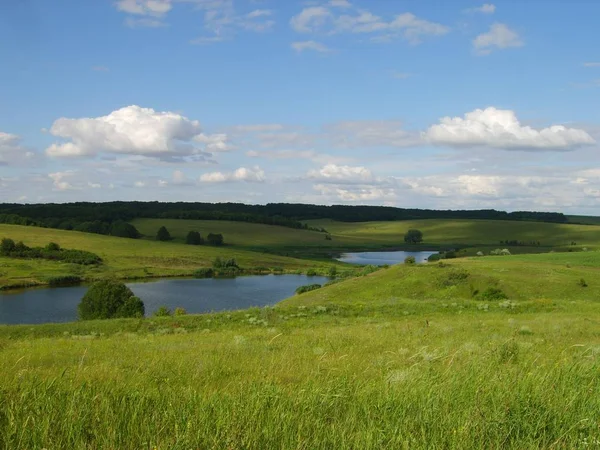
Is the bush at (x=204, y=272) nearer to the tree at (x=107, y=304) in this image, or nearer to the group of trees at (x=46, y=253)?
the group of trees at (x=46, y=253)

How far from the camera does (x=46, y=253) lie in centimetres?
12269

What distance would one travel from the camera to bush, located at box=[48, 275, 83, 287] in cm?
10200

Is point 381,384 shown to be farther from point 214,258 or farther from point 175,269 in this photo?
point 214,258

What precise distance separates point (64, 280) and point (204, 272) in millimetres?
31643

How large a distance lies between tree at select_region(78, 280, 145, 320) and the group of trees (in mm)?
72807

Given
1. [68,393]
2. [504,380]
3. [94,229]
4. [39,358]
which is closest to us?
[68,393]

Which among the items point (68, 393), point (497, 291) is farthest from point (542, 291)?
point (68, 393)

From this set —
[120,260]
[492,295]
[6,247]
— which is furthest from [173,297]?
[492,295]

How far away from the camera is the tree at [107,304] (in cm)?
5147

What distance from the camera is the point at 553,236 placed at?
184 metres

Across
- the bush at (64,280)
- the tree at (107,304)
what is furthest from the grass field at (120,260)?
the tree at (107,304)

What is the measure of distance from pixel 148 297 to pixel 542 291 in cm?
6261

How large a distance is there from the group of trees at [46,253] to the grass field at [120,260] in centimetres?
361

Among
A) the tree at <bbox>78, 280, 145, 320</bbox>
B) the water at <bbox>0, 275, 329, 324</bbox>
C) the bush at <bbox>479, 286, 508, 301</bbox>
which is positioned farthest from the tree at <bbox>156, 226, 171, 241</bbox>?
the bush at <bbox>479, 286, 508, 301</bbox>
